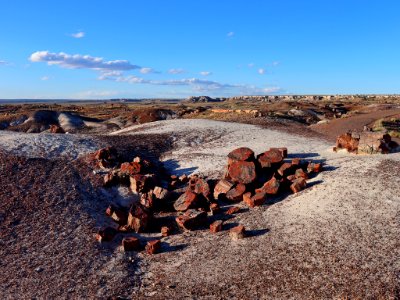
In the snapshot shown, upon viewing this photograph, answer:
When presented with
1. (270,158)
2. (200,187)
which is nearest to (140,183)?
(200,187)

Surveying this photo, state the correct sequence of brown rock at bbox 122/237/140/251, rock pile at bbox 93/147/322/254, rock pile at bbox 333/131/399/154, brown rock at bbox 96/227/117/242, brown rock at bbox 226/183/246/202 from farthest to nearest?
rock pile at bbox 333/131/399/154, brown rock at bbox 226/183/246/202, rock pile at bbox 93/147/322/254, brown rock at bbox 96/227/117/242, brown rock at bbox 122/237/140/251

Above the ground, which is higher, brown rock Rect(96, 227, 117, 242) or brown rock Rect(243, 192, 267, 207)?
brown rock Rect(243, 192, 267, 207)

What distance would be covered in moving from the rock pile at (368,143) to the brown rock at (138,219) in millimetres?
10560

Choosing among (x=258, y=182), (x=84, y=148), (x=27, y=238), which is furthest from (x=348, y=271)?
(x=84, y=148)

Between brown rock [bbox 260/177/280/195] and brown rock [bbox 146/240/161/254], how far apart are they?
16.3 feet

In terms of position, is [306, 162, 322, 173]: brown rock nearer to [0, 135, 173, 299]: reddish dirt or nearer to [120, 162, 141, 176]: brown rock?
[120, 162, 141, 176]: brown rock

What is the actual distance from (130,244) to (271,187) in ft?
19.3

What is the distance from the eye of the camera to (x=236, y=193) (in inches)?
652

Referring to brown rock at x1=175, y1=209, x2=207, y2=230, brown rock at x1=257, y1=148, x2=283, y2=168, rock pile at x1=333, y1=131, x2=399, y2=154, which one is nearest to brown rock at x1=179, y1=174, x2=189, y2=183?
brown rock at x1=257, y1=148, x2=283, y2=168

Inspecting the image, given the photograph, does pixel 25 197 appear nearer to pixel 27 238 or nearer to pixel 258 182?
pixel 27 238

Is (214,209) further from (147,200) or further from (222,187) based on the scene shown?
(147,200)

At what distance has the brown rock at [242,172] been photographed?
56.4 ft

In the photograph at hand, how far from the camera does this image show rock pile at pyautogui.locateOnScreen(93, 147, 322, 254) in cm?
1456

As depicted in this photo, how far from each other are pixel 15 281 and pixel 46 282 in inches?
32.2
